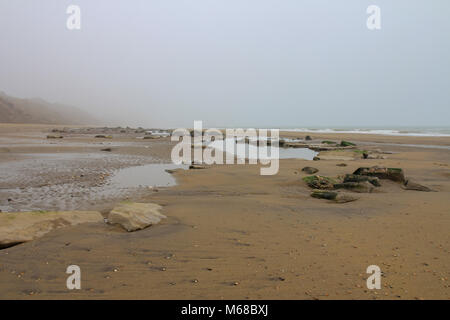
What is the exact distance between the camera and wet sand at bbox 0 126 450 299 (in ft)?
10.5

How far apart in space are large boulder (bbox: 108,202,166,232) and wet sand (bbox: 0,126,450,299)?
18 cm

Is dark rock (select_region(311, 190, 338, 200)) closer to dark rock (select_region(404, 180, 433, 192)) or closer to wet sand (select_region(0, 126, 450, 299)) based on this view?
wet sand (select_region(0, 126, 450, 299))

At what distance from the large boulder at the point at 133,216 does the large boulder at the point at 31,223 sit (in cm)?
47

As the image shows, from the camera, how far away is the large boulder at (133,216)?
17.0 feet

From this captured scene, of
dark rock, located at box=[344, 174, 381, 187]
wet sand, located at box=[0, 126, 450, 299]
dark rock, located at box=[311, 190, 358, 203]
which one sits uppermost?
dark rock, located at box=[344, 174, 381, 187]

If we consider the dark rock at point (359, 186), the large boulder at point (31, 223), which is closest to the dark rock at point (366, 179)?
the dark rock at point (359, 186)

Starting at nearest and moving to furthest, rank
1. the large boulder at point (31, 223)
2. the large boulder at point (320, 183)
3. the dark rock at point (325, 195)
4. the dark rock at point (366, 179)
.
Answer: the large boulder at point (31, 223)
the dark rock at point (325, 195)
the dark rock at point (366, 179)
the large boulder at point (320, 183)

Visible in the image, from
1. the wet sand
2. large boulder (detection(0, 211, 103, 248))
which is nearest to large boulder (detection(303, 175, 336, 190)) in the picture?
the wet sand

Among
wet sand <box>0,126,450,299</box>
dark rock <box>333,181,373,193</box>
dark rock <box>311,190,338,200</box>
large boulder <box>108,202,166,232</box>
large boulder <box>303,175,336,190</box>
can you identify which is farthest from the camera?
large boulder <box>303,175,336,190</box>

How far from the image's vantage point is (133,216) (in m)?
5.35

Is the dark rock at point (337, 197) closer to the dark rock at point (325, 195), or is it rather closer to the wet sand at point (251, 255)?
the dark rock at point (325, 195)
